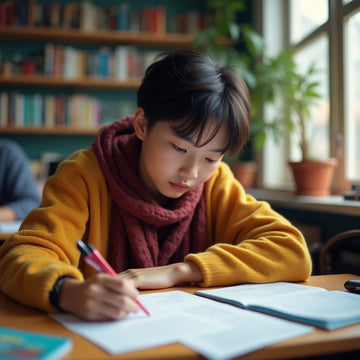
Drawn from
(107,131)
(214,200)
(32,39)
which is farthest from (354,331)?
(32,39)

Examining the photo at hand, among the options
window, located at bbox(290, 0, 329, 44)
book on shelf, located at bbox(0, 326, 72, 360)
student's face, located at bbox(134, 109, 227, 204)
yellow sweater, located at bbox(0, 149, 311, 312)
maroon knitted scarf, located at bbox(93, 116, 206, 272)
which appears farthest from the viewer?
window, located at bbox(290, 0, 329, 44)

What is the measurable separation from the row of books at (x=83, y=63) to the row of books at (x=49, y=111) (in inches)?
7.8

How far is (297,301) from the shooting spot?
32.9 inches

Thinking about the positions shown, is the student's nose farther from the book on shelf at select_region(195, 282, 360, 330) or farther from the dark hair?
the book on shelf at select_region(195, 282, 360, 330)

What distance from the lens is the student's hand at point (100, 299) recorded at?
28.9 inches

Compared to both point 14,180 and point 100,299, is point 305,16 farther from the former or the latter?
point 100,299

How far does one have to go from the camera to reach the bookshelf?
147 inches

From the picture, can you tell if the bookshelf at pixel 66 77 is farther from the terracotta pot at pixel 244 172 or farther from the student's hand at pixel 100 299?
the student's hand at pixel 100 299

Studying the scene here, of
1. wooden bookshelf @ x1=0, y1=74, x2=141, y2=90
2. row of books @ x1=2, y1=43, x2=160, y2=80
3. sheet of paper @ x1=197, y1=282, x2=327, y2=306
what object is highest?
row of books @ x1=2, y1=43, x2=160, y2=80

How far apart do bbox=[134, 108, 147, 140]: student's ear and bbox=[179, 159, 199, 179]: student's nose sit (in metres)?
0.18

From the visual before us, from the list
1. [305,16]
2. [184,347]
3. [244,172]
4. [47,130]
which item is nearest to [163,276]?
[184,347]

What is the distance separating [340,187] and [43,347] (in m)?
2.16

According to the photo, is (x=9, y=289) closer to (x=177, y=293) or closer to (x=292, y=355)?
(x=177, y=293)

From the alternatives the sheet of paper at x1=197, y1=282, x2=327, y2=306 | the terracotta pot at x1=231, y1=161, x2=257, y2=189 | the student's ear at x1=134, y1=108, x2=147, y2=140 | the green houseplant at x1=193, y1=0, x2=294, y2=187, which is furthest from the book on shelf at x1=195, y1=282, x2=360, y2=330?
the terracotta pot at x1=231, y1=161, x2=257, y2=189
